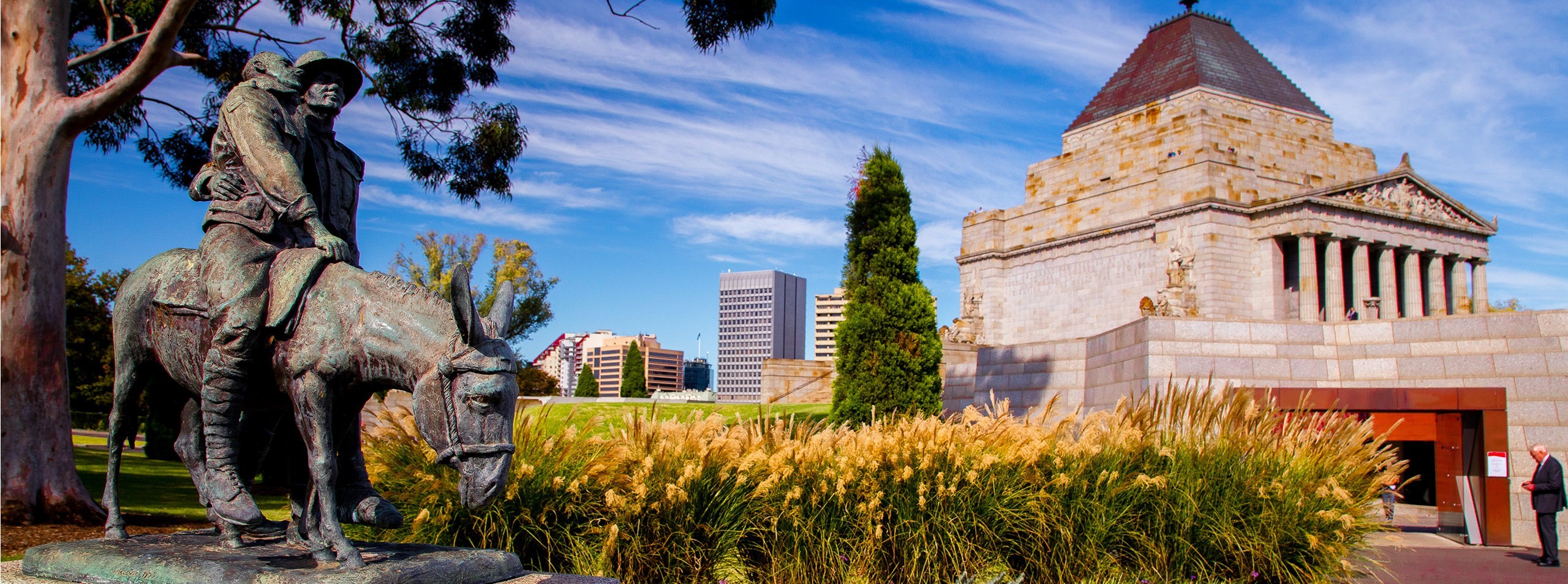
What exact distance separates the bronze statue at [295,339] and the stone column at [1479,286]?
43.8 meters

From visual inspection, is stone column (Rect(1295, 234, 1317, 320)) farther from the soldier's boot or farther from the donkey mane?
the soldier's boot

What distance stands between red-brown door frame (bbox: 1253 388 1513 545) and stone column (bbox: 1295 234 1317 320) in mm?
20156

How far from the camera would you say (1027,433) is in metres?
7.49

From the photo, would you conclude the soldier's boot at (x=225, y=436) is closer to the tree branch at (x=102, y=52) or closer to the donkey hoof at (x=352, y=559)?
the donkey hoof at (x=352, y=559)

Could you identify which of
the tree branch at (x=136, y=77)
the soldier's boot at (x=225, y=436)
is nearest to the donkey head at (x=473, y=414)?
the soldier's boot at (x=225, y=436)

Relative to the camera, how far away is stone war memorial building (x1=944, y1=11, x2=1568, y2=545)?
12328mm

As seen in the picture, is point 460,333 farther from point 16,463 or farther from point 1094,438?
point 16,463

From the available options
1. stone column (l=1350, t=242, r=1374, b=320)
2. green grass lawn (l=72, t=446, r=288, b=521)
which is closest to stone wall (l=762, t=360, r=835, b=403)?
green grass lawn (l=72, t=446, r=288, b=521)

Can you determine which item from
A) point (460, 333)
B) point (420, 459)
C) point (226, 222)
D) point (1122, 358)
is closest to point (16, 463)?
point (420, 459)

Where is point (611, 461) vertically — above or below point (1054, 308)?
below

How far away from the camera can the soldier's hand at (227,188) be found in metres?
4.03

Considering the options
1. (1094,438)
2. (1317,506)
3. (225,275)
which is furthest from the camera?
(1094,438)

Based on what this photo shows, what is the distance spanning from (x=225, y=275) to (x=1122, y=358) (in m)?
13.7

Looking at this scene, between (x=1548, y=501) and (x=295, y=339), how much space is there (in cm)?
1244
